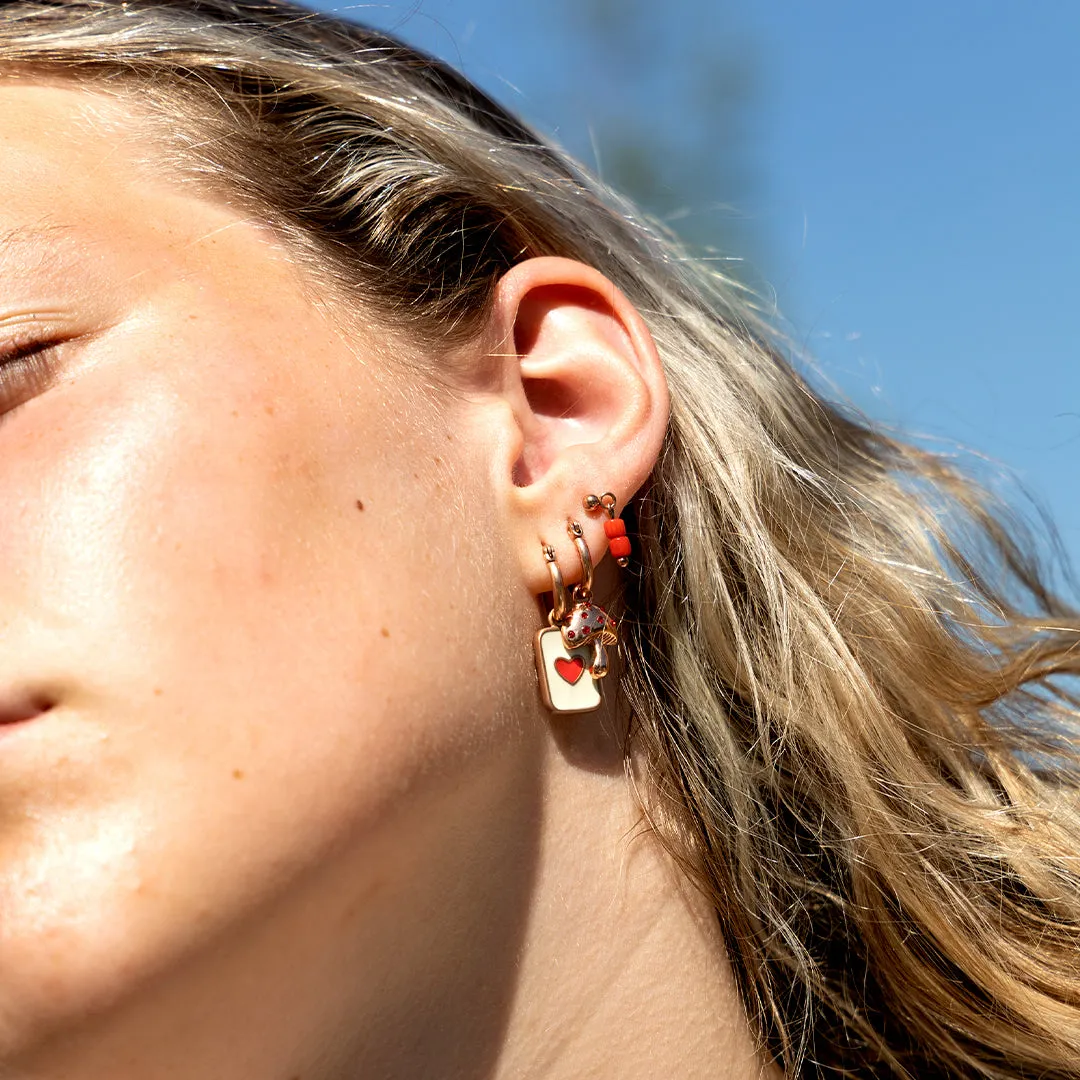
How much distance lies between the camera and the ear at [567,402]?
66.1 inches

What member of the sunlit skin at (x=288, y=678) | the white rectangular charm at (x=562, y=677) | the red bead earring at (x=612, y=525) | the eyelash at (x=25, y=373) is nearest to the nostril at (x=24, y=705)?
the sunlit skin at (x=288, y=678)

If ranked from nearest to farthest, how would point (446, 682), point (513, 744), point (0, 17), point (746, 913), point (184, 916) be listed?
point (184, 916)
point (446, 682)
point (513, 744)
point (746, 913)
point (0, 17)

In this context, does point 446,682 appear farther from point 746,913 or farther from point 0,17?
point 0,17

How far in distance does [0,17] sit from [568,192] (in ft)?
3.22

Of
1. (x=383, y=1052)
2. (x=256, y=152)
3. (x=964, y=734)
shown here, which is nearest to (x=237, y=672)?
(x=383, y=1052)

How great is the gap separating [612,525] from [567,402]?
0.75 ft

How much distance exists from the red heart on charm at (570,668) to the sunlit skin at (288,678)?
50 mm

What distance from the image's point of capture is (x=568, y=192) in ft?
6.81

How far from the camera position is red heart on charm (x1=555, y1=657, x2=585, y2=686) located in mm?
1655

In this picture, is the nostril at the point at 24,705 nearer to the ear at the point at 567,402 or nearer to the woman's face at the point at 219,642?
the woman's face at the point at 219,642

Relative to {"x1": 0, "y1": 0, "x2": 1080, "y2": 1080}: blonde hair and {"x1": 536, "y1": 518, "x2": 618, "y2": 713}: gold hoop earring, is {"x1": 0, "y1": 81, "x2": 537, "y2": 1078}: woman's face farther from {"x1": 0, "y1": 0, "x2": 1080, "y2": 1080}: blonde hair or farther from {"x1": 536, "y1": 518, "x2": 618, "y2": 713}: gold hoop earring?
{"x1": 0, "y1": 0, "x2": 1080, "y2": 1080}: blonde hair

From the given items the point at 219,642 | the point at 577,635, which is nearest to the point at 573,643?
the point at 577,635

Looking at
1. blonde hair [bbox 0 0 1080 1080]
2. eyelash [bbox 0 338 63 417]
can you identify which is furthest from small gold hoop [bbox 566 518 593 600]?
eyelash [bbox 0 338 63 417]

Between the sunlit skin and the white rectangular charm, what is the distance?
1.1 inches
